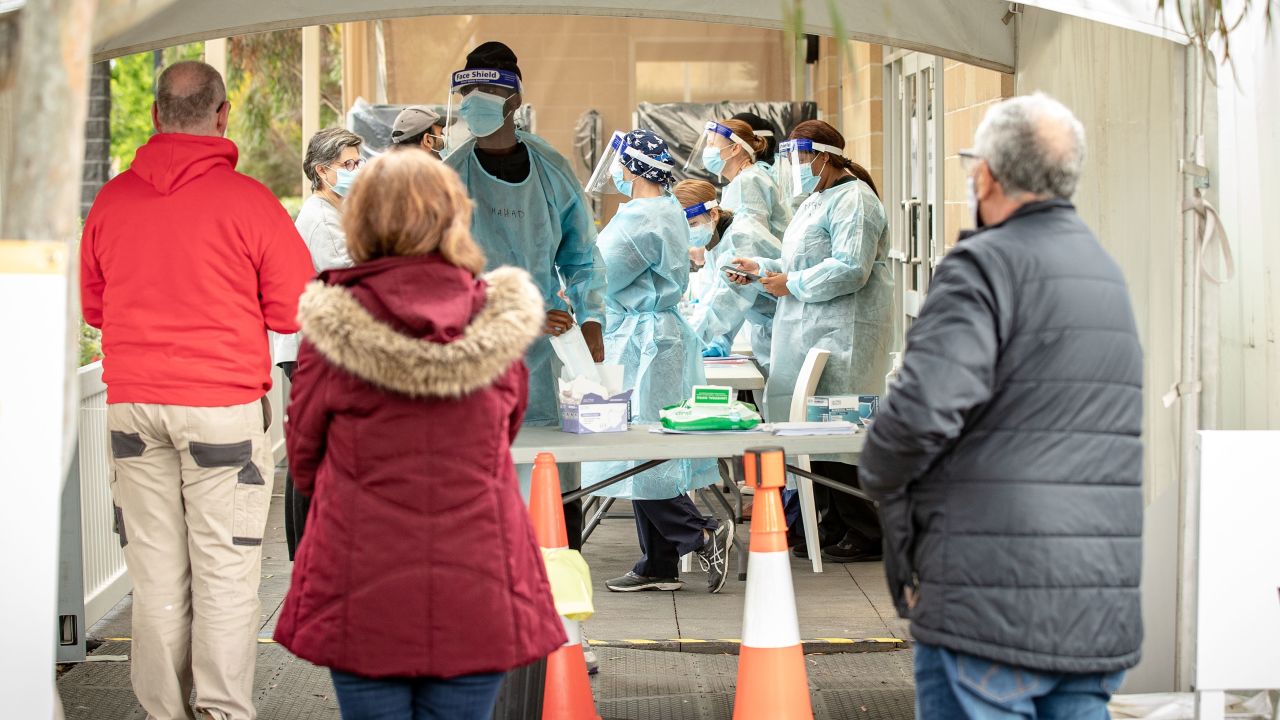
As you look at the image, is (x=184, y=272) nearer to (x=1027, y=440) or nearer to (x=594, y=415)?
(x=594, y=415)

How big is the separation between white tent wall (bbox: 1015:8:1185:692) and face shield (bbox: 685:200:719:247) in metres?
3.49

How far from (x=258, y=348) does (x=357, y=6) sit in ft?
5.53

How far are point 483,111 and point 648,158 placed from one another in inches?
55.4

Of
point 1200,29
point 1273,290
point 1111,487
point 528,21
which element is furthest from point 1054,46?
point 528,21

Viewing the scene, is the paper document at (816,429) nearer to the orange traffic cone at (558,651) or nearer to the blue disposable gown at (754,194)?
the orange traffic cone at (558,651)

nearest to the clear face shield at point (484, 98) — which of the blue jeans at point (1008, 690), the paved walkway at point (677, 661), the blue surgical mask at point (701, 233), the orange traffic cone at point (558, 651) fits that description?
the orange traffic cone at point (558, 651)

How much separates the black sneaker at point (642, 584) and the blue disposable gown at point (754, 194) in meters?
2.28

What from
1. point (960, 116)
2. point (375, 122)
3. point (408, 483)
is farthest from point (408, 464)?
point (375, 122)

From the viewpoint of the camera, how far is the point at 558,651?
3.96 m

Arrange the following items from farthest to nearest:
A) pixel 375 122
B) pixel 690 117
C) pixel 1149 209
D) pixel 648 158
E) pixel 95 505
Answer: pixel 690 117
pixel 375 122
pixel 648 158
pixel 95 505
pixel 1149 209

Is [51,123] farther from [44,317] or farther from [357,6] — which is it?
[357,6]

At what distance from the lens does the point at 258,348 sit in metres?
3.79

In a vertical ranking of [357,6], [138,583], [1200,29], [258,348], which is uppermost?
[357,6]

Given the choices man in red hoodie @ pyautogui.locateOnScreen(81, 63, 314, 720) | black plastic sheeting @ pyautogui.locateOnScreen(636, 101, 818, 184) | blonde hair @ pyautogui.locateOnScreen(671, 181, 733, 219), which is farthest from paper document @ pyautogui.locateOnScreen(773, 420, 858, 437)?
black plastic sheeting @ pyautogui.locateOnScreen(636, 101, 818, 184)
